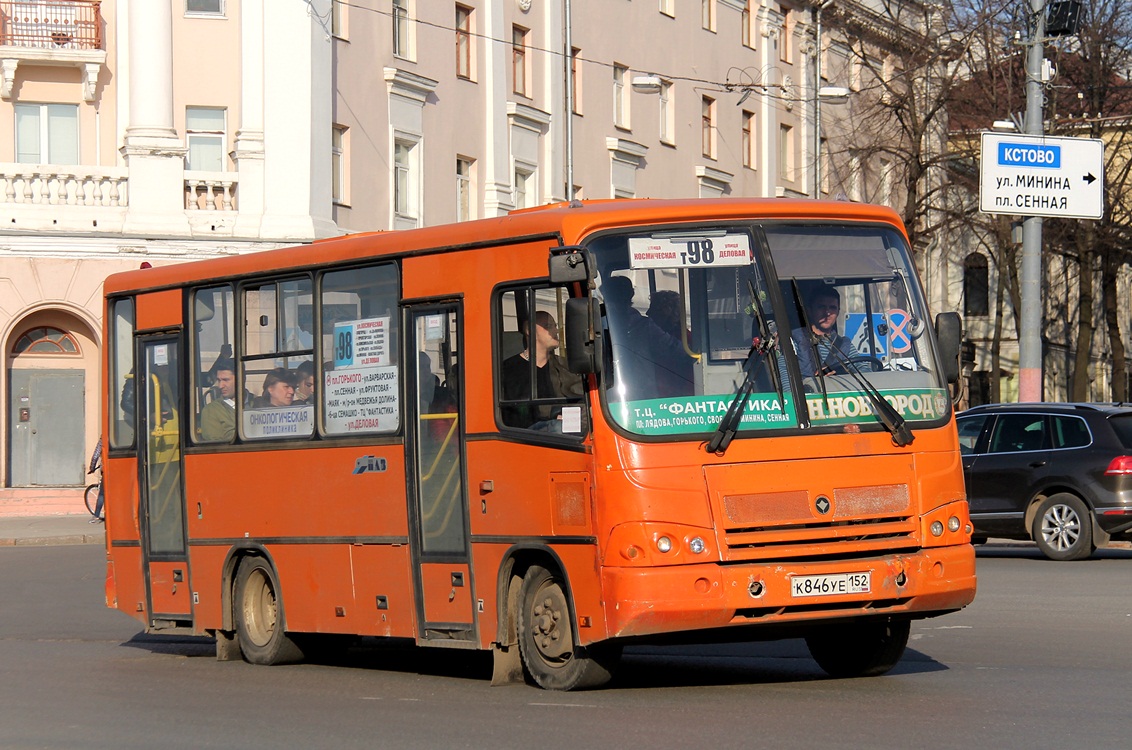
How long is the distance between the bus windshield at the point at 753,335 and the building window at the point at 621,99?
39314mm

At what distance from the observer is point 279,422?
13195 mm

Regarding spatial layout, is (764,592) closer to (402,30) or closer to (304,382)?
(304,382)

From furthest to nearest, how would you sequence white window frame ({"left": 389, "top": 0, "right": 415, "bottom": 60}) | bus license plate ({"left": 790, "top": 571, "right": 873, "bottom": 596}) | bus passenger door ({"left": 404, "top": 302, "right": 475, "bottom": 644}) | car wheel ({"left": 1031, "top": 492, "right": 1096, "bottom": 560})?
1. white window frame ({"left": 389, "top": 0, "right": 415, "bottom": 60})
2. car wheel ({"left": 1031, "top": 492, "right": 1096, "bottom": 560})
3. bus passenger door ({"left": 404, "top": 302, "right": 475, "bottom": 644})
4. bus license plate ({"left": 790, "top": 571, "right": 873, "bottom": 596})

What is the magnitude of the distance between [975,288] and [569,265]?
5973 centimetres

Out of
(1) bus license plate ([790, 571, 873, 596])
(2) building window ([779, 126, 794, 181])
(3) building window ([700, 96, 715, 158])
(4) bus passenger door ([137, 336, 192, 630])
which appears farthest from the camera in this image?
(2) building window ([779, 126, 794, 181])

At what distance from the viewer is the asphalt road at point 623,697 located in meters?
9.10

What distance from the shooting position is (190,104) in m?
36.4

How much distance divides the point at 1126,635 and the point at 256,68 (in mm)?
25659

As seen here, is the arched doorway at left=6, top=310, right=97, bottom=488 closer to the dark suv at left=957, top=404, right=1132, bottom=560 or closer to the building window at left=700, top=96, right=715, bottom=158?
the dark suv at left=957, top=404, right=1132, bottom=560

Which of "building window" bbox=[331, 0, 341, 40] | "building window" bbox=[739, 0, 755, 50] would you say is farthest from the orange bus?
"building window" bbox=[739, 0, 755, 50]

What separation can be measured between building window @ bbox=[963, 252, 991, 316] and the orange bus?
187 ft

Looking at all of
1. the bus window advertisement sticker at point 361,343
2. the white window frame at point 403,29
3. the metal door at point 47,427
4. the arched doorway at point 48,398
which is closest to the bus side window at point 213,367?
the bus window advertisement sticker at point 361,343

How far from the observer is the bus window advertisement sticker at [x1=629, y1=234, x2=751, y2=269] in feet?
34.6

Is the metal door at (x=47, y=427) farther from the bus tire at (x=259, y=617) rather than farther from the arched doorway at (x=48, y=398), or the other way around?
the bus tire at (x=259, y=617)
